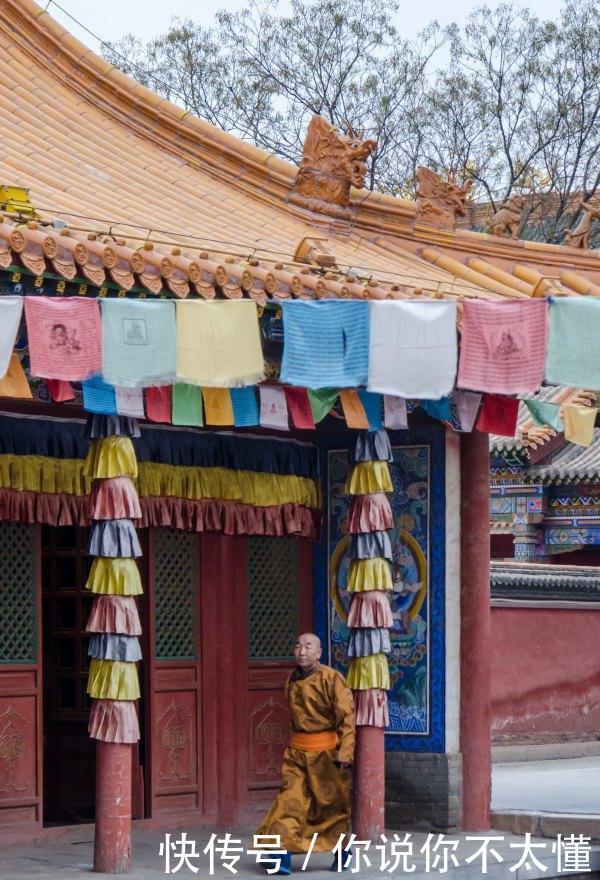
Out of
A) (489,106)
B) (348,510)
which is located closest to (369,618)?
(348,510)

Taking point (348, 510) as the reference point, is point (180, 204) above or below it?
above

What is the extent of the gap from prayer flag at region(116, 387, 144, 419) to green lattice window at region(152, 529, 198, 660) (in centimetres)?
193

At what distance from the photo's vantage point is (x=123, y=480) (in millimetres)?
9750

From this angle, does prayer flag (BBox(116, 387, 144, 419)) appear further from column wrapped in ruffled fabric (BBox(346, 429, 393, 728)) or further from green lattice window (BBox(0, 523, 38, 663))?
column wrapped in ruffled fabric (BBox(346, 429, 393, 728))

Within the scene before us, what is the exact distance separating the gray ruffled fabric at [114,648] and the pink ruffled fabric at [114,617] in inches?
1.7

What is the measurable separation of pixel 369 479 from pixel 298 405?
28.3 inches

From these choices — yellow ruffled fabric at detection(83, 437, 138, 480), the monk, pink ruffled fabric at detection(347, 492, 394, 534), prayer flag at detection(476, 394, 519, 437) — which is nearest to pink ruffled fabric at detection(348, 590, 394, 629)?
pink ruffled fabric at detection(347, 492, 394, 534)

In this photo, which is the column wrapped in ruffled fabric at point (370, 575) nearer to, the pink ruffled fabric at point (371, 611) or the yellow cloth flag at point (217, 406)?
the pink ruffled fabric at point (371, 611)

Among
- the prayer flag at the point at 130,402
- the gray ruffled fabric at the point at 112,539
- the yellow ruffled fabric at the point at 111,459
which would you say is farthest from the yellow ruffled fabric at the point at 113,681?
the prayer flag at the point at 130,402

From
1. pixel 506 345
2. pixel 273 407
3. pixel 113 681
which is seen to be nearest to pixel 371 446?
pixel 273 407

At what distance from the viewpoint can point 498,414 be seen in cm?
1152

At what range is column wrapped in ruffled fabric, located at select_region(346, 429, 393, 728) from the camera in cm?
1083

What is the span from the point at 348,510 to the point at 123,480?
7.94 feet

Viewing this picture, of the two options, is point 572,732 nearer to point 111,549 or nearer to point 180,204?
point 180,204
